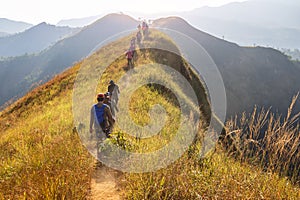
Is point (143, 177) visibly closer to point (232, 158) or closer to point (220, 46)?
point (232, 158)

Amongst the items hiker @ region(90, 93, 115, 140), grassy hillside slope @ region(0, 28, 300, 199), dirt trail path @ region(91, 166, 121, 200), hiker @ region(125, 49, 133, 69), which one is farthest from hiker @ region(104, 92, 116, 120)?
hiker @ region(125, 49, 133, 69)

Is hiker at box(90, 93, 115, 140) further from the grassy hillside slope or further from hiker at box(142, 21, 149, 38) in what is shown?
hiker at box(142, 21, 149, 38)

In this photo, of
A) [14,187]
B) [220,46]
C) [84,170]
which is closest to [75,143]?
[84,170]

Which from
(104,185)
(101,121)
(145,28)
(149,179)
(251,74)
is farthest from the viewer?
(251,74)

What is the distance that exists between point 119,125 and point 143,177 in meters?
3.70

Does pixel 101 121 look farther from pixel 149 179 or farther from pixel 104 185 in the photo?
pixel 149 179

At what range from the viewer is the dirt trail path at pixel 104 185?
426 centimetres

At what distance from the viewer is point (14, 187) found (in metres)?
3.90

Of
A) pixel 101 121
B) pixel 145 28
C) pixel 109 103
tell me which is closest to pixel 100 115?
pixel 101 121

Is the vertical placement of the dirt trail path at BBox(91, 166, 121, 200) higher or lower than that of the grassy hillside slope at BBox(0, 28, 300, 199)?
lower

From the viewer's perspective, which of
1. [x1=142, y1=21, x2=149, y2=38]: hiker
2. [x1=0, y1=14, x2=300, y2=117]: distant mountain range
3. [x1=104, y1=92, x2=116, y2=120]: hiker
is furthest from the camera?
[x1=0, y1=14, x2=300, y2=117]: distant mountain range

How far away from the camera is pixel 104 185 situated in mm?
4656

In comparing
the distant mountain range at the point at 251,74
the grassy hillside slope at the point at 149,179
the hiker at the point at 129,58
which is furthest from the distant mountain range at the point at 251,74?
the grassy hillside slope at the point at 149,179

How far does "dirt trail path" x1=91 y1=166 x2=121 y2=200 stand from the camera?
4.26 metres
